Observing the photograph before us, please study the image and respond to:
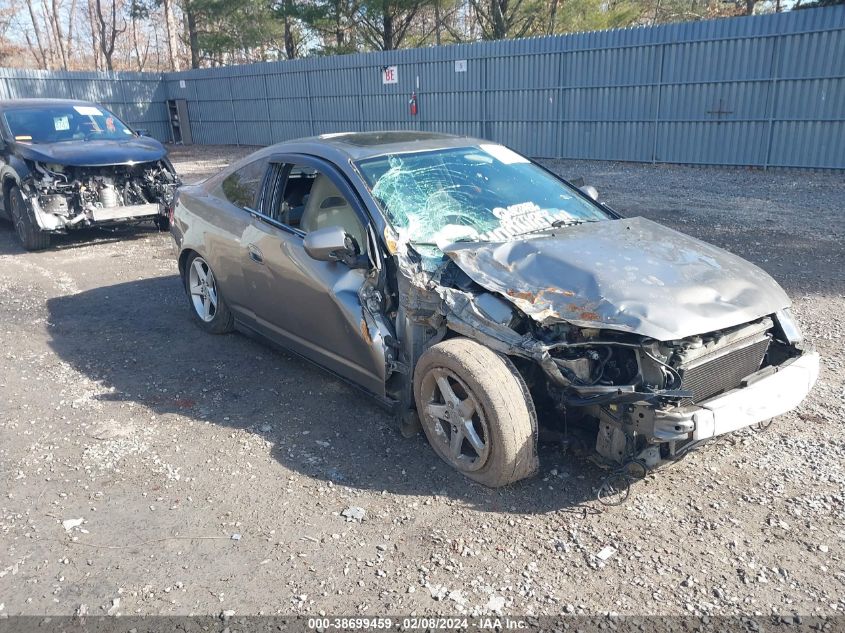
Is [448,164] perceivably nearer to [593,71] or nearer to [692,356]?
[692,356]

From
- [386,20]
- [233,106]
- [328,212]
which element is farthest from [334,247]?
[386,20]

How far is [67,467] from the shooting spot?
3848 mm

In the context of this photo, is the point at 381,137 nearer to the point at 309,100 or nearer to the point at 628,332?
the point at 628,332

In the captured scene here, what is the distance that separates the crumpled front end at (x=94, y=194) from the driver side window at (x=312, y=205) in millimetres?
5126

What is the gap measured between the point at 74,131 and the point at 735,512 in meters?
9.90

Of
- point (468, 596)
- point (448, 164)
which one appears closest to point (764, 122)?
point (448, 164)

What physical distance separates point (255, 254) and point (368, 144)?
43.9 inches

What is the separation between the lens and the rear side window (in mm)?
4984

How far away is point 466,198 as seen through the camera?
4223mm

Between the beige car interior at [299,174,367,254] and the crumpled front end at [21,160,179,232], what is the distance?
17.9ft

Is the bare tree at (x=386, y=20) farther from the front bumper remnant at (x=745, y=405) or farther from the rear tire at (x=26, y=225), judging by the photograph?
the front bumper remnant at (x=745, y=405)

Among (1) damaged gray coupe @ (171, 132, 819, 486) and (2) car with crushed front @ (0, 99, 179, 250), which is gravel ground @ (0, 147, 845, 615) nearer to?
(1) damaged gray coupe @ (171, 132, 819, 486)

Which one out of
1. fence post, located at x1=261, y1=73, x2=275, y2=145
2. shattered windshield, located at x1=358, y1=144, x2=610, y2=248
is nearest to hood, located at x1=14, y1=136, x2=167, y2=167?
shattered windshield, located at x1=358, y1=144, x2=610, y2=248

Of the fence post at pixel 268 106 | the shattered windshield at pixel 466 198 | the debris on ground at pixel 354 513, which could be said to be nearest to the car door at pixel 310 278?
the shattered windshield at pixel 466 198
